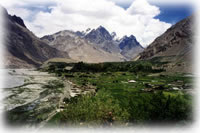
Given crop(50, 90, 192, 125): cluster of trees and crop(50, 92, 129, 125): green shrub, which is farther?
crop(50, 92, 129, 125): green shrub

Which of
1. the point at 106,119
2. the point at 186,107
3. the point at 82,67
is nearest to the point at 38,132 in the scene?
the point at 106,119

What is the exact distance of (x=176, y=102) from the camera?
15766 millimetres

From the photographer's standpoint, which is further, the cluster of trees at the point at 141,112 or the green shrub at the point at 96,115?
the green shrub at the point at 96,115

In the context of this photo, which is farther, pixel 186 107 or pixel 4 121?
pixel 4 121

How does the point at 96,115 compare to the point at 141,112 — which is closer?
the point at 96,115

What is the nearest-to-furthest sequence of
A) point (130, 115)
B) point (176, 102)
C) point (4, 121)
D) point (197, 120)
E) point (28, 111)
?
point (197, 120)
point (176, 102)
point (130, 115)
point (4, 121)
point (28, 111)

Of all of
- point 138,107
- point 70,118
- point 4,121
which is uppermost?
point 138,107

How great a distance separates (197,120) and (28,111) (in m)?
32.2

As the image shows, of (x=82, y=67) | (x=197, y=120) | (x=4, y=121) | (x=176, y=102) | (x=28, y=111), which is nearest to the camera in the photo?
(x=197, y=120)

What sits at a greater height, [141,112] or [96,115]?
[141,112]

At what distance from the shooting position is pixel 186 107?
14.8 m

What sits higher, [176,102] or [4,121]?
[176,102]

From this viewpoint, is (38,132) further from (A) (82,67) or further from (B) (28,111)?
(A) (82,67)

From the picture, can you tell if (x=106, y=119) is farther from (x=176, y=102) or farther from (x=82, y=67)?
(x=82, y=67)
